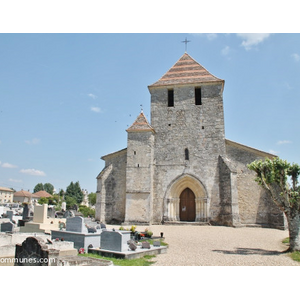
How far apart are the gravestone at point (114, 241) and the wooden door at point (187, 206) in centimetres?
1177

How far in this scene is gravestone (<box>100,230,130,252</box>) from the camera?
845 cm

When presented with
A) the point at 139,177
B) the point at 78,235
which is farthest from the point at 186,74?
the point at 78,235

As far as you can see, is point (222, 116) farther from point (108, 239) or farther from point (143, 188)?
point (108, 239)

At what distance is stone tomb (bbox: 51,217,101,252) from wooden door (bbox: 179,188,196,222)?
11197 millimetres

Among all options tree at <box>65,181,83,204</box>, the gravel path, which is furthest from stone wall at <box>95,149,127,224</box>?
tree at <box>65,181,83,204</box>

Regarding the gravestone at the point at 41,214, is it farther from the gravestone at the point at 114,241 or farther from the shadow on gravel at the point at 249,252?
the shadow on gravel at the point at 249,252

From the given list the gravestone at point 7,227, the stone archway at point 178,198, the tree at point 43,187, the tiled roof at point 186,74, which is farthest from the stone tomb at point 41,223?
the tree at point 43,187

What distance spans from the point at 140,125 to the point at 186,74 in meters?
5.77

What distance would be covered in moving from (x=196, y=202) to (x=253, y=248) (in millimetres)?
9422

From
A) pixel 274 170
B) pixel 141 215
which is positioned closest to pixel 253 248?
pixel 274 170

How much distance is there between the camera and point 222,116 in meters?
20.2

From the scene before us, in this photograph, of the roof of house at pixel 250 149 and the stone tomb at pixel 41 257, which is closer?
the stone tomb at pixel 41 257

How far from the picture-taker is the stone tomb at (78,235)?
9336mm

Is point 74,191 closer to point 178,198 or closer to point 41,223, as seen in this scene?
point 178,198
